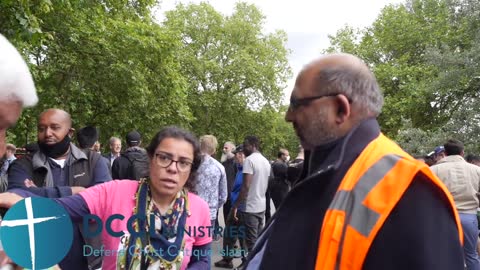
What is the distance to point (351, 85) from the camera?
1.74m

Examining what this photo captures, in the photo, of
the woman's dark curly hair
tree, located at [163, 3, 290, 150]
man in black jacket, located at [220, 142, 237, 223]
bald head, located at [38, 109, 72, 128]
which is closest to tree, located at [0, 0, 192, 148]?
man in black jacket, located at [220, 142, 237, 223]

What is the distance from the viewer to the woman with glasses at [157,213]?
2.65 m

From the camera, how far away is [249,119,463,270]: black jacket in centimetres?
144

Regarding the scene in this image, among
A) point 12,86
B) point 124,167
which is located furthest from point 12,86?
point 124,167

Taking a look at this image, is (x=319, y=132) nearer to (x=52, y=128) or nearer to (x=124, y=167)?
(x=52, y=128)

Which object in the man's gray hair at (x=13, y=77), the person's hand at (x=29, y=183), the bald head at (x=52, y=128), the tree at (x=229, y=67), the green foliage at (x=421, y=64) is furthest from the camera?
the tree at (x=229, y=67)

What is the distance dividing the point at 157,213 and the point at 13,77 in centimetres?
155

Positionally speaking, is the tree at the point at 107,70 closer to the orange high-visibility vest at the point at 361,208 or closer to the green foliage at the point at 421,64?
the green foliage at the point at 421,64

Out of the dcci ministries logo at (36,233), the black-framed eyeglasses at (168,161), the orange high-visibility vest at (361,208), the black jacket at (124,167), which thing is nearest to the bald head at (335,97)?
the orange high-visibility vest at (361,208)

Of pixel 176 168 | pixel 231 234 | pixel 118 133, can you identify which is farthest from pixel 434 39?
pixel 176 168

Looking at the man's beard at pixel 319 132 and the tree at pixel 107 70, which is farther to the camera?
the tree at pixel 107 70

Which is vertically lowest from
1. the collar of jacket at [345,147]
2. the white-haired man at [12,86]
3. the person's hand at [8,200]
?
the person's hand at [8,200]

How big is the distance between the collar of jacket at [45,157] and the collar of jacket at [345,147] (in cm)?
263

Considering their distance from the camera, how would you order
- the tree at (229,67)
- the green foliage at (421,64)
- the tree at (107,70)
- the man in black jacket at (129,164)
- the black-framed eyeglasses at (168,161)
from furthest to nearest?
the tree at (229,67) < the green foliage at (421,64) < the tree at (107,70) < the man in black jacket at (129,164) < the black-framed eyeglasses at (168,161)
